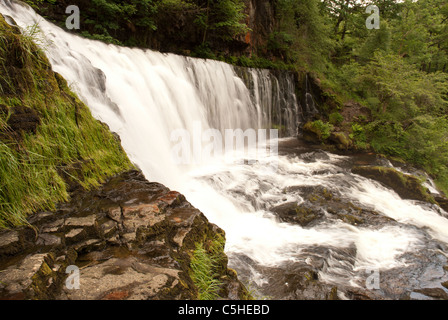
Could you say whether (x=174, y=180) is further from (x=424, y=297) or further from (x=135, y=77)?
(x=424, y=297)

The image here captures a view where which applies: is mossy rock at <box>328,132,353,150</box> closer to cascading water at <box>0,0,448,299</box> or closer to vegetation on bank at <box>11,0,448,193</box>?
vegetation on bank at <box>11,0,448,193</box>

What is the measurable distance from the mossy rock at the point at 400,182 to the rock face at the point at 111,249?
6998mm

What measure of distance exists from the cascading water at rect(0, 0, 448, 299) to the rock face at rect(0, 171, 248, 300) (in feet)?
4.54

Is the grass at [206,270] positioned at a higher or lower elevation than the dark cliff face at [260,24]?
lower

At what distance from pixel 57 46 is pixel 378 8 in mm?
23219

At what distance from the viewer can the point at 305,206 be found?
233 inches

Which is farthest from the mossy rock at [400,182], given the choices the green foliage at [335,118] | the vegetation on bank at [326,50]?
the green foliage at [335,118]

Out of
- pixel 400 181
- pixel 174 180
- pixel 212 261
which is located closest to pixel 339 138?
pixel 400 181

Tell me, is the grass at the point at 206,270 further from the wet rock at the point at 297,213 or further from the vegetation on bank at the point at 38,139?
the wet rock at the point at 297,213

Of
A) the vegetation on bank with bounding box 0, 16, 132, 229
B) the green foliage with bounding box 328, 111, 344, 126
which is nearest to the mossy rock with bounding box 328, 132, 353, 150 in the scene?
the green foliage with bounding box 328, 111, 344, 126

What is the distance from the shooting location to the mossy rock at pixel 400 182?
305 inches

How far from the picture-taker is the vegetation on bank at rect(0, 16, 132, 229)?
2392 mm

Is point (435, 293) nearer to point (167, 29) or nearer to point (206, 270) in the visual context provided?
point (206, 270)

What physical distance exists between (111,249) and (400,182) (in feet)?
28.0
